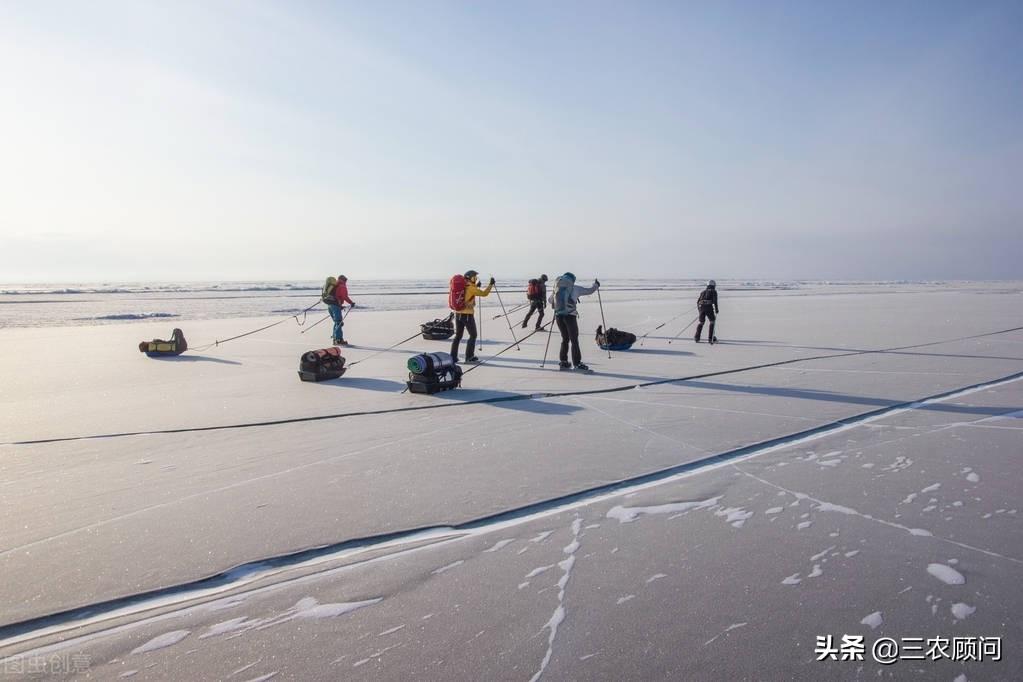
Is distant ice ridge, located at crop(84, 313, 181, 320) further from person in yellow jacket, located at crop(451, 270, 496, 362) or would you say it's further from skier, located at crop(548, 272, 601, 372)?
skier, located at crop(548, 272, 601, 372)

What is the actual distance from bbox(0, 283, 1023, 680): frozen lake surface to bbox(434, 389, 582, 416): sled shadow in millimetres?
111

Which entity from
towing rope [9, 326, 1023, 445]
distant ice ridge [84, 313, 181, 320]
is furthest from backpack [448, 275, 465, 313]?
distant ice ridge [84, 313, 181, 320]

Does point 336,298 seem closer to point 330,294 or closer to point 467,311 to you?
point 330,294

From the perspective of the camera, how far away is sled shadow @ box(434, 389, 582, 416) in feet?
23.7

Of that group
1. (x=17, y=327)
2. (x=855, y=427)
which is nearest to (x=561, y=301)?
(x=855, y=427)

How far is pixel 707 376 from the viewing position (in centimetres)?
960

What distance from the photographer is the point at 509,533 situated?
364 centimetres

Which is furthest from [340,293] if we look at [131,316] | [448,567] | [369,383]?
[131,316]

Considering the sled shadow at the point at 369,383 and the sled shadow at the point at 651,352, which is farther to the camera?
the sled shadow at the point at 651,352

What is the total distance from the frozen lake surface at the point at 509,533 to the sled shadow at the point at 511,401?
4.4 inches

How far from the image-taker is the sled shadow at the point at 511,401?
721 centimetres

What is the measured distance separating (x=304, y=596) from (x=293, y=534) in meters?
0.76

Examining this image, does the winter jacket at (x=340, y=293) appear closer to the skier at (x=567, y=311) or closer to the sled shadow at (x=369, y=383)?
the sled shadow at (x=369, y=383)

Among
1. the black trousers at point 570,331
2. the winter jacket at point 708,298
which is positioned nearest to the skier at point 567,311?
the black trousers at point 570,331
